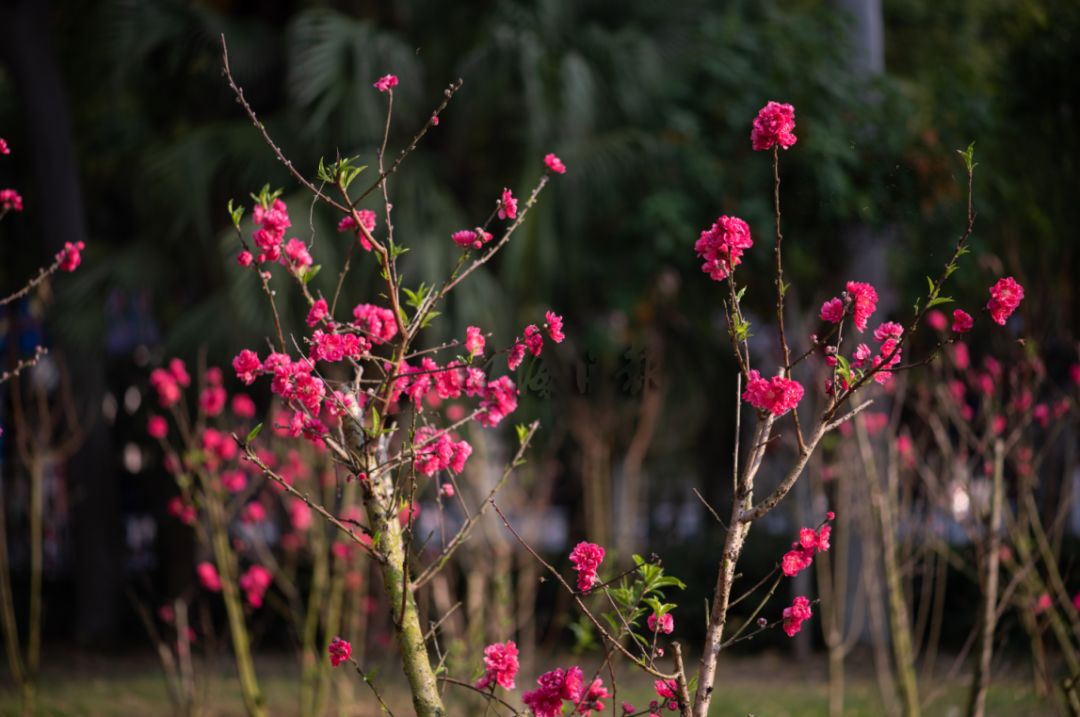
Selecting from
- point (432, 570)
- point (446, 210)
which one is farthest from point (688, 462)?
point (432, 570)

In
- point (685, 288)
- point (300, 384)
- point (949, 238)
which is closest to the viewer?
point (300, 384)

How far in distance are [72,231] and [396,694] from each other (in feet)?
14.8

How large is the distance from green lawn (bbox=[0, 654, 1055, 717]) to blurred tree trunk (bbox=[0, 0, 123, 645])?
1215 millimetres

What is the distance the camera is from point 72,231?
30.9ft

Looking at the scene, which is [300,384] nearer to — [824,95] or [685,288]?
[824,95]

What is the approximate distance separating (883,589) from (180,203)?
5.03m

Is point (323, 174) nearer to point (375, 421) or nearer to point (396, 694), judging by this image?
point (375, 421)

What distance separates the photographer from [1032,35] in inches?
268

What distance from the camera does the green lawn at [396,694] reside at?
621 cm

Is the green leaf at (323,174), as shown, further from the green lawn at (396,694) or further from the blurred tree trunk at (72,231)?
the blurred tree trunk at (72,231)

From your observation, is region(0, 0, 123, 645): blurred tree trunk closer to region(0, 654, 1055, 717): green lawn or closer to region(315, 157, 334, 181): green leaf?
region(0, 654, 1055, 717): green lawn

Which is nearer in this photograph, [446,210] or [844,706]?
[844,706]

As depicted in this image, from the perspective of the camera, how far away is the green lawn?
6.21 metres

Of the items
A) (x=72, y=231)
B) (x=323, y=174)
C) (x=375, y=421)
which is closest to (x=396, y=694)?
(x=72, y=231)
